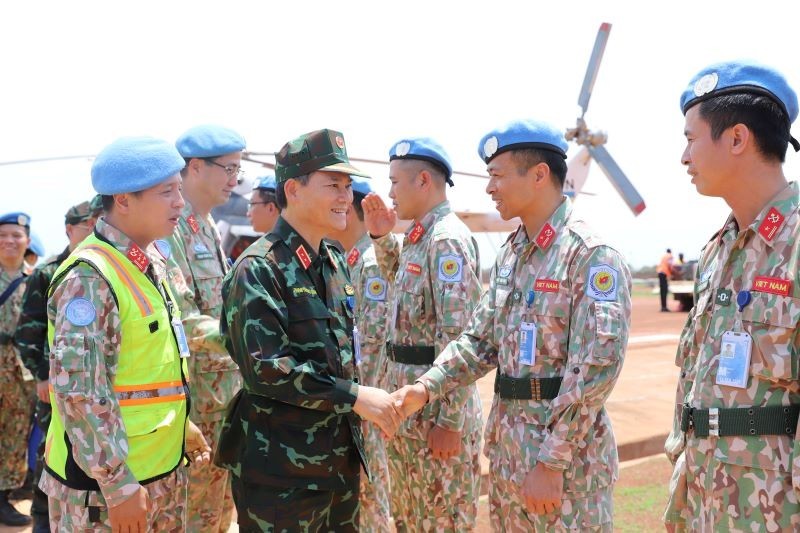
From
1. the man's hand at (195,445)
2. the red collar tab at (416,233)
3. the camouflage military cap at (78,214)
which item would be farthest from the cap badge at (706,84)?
the camouflage military cap at (78,214)

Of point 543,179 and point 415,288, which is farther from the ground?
point 543,179

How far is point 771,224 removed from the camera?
7.32 ft

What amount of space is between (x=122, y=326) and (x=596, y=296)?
5.90 feet

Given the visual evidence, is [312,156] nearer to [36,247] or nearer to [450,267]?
[450,267]

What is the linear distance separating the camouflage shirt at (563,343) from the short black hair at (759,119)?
746mm

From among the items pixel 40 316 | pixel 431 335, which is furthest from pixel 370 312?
pixel 40 316

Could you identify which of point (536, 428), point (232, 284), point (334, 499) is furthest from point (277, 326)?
point (536, 428)

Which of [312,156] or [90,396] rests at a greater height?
[312,156]

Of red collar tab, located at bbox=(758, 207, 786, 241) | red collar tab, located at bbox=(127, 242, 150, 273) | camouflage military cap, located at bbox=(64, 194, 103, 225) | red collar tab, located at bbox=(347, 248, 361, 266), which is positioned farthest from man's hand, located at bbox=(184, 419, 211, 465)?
camouflage military cap, located at bbox=(64, 194, 103, 225)

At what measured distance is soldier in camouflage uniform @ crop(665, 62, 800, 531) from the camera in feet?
7.04

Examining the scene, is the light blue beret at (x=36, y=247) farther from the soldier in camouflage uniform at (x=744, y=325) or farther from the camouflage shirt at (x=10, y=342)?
the soldier in camouflage uniform at (x=744, y=325)

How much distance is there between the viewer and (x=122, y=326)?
265 centimetres

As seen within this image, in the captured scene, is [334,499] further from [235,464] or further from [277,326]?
[277,326]

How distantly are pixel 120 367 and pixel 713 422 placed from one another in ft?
6.72
